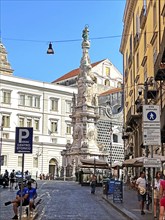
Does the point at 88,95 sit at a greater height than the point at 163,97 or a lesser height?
greater

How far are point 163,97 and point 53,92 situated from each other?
5740 cm

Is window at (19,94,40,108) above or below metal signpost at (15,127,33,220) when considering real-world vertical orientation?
above

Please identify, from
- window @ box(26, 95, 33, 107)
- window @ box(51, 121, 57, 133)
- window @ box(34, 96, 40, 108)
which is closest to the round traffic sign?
window @ box(26, 95, 33, 107)

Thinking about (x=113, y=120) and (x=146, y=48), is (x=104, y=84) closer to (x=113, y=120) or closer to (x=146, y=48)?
(x=113, y=120)

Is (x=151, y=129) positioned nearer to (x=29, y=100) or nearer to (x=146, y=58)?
(x=146, y=58)

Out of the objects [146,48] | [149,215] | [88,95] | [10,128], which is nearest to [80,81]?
[88,95]

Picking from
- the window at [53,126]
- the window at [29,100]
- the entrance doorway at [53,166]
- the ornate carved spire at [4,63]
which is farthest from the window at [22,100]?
the entrance doorway at [53,166]

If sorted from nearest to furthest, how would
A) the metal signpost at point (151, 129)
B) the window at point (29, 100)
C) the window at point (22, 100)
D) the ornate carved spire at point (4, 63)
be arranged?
1. the metal signpost at point (151, 129)
2. the window at point (22, 100)
3. the window at point (29, 100)
4. the ornate carved spire at point (4, 63)

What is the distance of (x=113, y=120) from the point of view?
284 ft

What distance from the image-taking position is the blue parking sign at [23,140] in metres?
12.8

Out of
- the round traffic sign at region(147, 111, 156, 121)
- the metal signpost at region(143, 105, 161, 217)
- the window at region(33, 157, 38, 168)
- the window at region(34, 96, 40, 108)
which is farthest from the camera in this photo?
the window at region(34, 96, 40, 108)

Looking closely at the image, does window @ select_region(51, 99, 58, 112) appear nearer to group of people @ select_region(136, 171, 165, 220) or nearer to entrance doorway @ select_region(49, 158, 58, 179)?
entrance doorway @ select_region(49, 158, 58, 179)

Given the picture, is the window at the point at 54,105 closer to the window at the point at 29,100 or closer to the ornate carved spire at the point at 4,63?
the window at the point at 29,100

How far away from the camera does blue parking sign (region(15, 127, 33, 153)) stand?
41.9 ft
